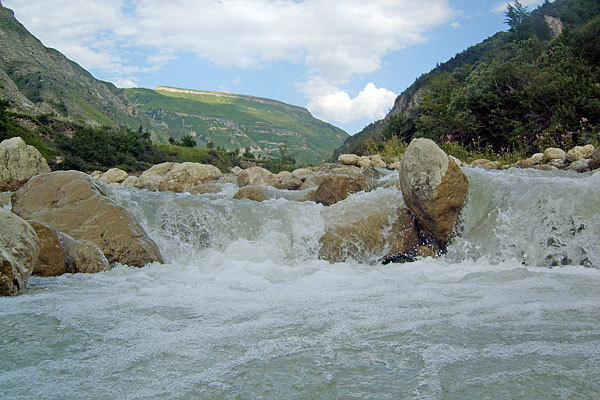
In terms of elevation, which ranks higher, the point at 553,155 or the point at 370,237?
the point at 553,155

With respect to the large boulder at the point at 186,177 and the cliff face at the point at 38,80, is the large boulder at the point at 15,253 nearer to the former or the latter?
the large boulder at the point at 186,177

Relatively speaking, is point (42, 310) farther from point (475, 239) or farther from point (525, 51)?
point (525, 51)

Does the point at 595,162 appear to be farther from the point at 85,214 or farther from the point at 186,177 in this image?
the point at 186,177

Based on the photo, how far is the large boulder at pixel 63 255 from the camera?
4.62m

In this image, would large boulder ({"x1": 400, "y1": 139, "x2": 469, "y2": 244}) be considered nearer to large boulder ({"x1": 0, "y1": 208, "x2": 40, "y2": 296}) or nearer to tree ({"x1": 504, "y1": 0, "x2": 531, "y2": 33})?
large boulder ({"x1": 0, "y1": 208, "x2": 40, "y2": 296})

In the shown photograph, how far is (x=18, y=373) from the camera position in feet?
6.97

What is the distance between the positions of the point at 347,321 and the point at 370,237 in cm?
340

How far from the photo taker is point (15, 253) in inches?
151

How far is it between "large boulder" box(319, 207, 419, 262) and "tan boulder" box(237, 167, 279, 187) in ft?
22.2

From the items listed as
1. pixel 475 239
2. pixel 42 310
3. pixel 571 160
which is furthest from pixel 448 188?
pixel 571 160

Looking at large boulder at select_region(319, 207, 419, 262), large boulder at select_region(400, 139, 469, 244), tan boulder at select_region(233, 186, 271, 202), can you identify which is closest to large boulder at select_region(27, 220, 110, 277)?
large boulder at select_region(319, 207, 419, 262)

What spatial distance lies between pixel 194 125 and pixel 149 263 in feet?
545

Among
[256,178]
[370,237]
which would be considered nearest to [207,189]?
[256,178]

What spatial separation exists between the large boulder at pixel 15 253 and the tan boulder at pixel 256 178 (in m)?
9.10
